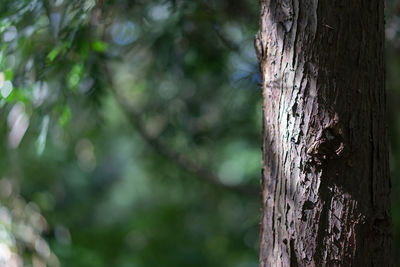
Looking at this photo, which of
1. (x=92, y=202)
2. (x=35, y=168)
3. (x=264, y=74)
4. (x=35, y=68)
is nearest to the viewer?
(x=264, y=74)

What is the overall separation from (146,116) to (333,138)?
2.54 metres

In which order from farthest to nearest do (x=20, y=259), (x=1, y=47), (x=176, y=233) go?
(x=176, y=233), (x=20, y=259), (x=1, y=47)

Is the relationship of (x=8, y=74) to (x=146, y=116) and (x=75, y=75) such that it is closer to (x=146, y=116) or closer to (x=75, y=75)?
(x=75, y=75)

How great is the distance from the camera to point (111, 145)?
7.99 metres

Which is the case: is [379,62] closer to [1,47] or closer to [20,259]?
[1,47]

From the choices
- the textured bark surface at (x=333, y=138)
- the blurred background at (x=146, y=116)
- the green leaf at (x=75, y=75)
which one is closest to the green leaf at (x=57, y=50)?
the blurred background at (x=146, y=116)

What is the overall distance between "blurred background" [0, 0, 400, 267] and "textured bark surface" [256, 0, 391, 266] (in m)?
0.29

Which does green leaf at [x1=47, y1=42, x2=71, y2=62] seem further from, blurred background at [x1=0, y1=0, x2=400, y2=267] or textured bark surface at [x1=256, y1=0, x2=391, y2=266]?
textured bark surface at [x1=256, y1=0, x2=391, y2=266]

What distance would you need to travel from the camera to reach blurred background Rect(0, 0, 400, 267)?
178 cm

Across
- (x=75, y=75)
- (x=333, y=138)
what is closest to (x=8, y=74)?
(x=75, y=75)

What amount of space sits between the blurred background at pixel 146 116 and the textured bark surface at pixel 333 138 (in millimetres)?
295

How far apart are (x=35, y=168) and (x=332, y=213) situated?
4.20 meters

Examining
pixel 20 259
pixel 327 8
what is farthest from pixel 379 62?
pixel 20 259

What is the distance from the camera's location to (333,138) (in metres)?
1.13
